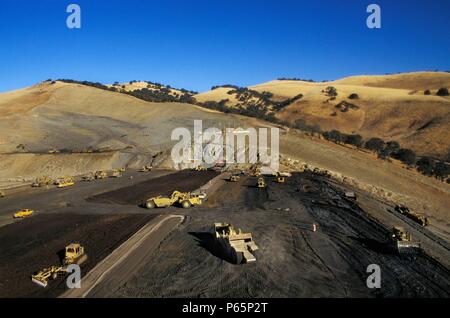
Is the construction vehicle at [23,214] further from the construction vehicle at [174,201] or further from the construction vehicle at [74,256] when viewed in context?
the construction vehicle at [74,256]

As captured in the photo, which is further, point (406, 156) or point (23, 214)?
point (406, 156)

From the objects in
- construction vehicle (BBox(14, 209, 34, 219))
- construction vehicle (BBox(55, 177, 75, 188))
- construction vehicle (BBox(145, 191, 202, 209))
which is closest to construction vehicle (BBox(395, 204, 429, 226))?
construction vehicle (BBox(145, 191, 202, 209))

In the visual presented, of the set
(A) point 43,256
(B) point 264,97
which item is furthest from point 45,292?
(B) point 264,97

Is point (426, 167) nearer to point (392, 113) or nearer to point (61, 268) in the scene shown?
point (392, 113)

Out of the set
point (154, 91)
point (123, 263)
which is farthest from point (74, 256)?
point (154, 91)

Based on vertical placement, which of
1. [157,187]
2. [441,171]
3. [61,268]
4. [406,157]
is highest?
[406,157]
